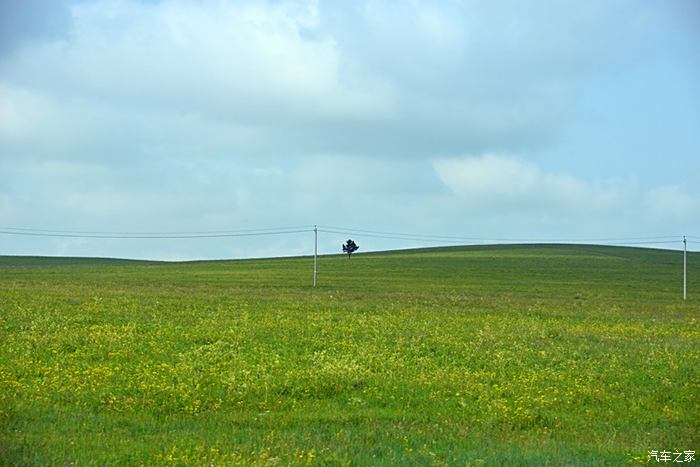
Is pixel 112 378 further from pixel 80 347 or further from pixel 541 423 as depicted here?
pixel 541 423

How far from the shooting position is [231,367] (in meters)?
18.4

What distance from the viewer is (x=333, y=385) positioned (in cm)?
1655

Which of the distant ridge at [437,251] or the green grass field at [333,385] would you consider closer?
the green grass field at [333,385]

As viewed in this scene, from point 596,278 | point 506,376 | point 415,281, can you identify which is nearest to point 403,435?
point 506,376

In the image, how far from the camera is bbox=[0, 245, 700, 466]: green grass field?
11633 mm

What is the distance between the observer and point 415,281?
229 feet

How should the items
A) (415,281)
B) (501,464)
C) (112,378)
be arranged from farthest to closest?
1. (415,281)
2. (112,378)
3. (501,464)

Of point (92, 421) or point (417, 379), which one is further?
point (417, 379)

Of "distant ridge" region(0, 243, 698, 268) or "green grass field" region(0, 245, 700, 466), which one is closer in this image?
"green grass field" region(0, 245, 700, 466)

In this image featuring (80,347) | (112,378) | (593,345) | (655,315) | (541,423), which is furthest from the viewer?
(655,315)

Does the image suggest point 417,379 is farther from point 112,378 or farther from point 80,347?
point 80,347

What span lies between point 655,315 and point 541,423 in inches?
1089

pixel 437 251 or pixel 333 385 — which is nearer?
A: pixel 333 385

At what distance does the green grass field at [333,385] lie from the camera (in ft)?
38.2
